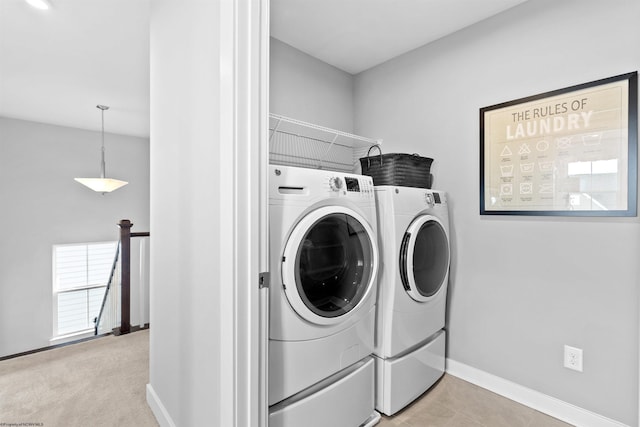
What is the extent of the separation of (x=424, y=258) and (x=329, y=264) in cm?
73

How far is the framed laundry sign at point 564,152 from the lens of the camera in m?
1.52

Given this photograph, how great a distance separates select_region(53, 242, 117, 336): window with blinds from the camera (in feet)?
14.7

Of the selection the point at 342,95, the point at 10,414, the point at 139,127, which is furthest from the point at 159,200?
the point at 139,127

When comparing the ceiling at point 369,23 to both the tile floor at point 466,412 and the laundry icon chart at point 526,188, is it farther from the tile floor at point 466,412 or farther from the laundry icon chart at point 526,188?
the tile floor at point 466,412

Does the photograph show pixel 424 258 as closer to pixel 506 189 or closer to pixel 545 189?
pixel 506 189

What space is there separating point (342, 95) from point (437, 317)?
1962 mm

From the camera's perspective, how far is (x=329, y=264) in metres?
1.48

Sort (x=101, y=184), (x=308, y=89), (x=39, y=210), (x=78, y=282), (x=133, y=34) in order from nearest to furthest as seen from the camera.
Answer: (x=133, y=34) < (x=308, y=89) < (x=101, y=184) < (x=39, y=210) < (x=78, y=282)

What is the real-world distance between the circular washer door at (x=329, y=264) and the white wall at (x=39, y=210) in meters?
4.78

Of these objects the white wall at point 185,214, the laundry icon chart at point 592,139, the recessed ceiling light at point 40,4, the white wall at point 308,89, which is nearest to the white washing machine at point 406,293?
the laundry icon chart at point 592,139

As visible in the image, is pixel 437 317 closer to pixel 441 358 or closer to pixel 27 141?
pixel 441 358

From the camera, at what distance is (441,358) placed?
208 centimetres

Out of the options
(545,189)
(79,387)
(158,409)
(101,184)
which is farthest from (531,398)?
(101,184)

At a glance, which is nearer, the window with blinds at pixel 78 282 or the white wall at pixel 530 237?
the white wall at pixel 530 237
